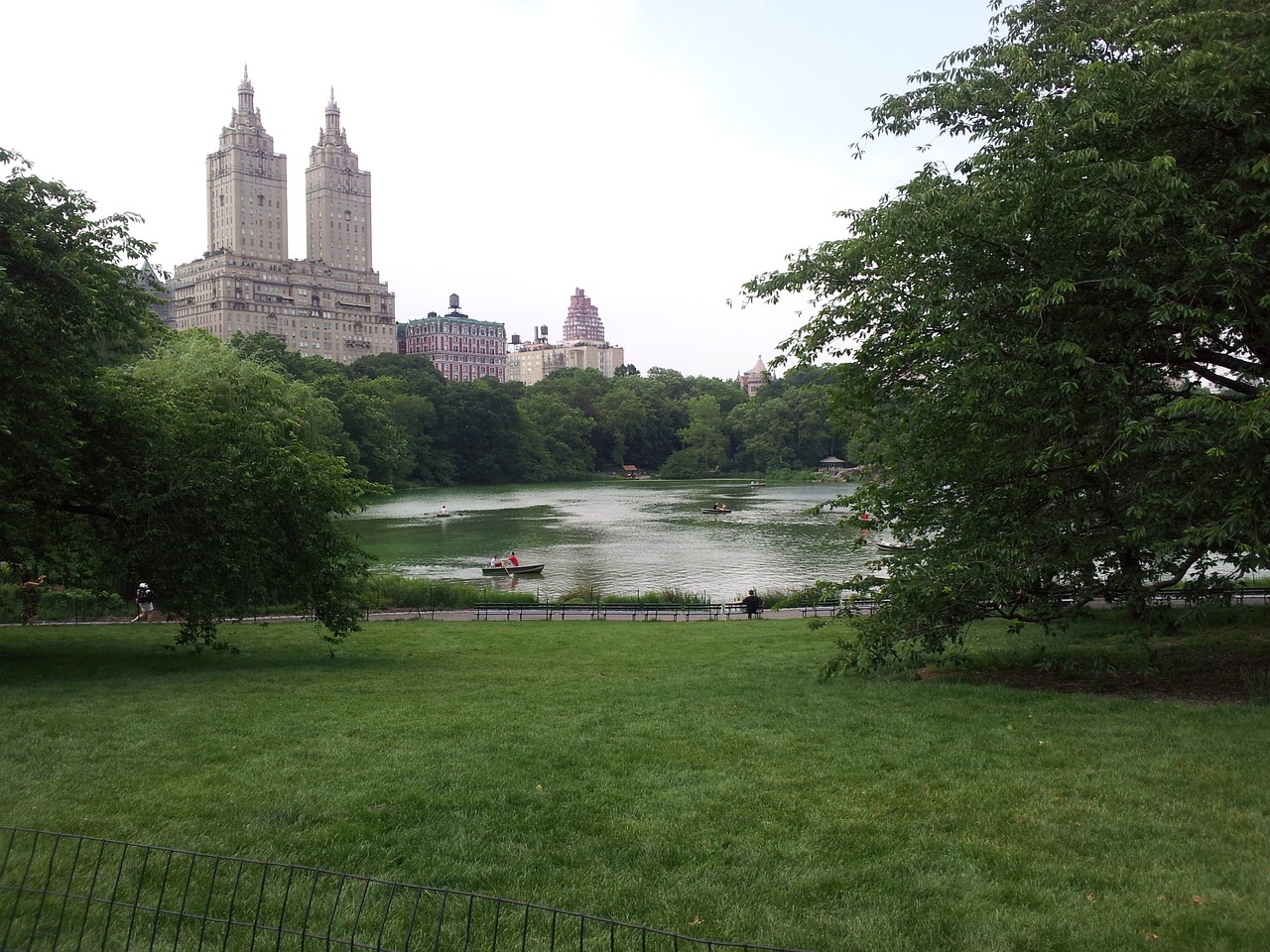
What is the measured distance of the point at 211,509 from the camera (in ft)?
49.5

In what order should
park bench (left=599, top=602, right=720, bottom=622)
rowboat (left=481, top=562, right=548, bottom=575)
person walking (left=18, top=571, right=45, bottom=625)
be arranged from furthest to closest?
rowboat (left=481, top=562, right=548, bottom=575) < park bench (left=599, top=602, right=720, bottom=622) < person walking (left=18, top=571, right=45, bottom=625)

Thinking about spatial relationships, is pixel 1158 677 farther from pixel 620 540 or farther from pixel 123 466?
pixel 620 540

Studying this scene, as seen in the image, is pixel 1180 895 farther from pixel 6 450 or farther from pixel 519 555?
pixel 519 555

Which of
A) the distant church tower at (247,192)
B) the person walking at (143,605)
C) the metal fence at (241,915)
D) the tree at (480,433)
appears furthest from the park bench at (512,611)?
the distant church tower at (247,192)

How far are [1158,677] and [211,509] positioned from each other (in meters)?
13.7

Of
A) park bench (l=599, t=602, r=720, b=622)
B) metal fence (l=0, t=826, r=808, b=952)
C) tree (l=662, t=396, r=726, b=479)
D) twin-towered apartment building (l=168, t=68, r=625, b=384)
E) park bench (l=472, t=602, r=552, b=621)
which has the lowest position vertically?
park bench (l=599, t=602, r=720, b=622)

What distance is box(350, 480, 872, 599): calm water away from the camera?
38.0 meters

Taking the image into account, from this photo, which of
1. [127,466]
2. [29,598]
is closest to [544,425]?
[29,598]

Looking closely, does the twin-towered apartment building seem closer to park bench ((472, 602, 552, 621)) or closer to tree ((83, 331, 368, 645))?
park bench ((472, 602, 552, 621))

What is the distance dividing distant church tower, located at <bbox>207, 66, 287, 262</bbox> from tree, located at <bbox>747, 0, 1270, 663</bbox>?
181m

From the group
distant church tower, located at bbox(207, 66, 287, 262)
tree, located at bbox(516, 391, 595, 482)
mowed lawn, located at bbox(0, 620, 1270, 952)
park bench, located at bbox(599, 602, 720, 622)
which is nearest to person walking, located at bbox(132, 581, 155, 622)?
mowed lawn, located at bbox(0, 620, 1270, 952)

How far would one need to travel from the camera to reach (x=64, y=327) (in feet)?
44.4

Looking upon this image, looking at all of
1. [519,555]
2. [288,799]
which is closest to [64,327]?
[288,799]

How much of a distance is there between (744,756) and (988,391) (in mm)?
5609
